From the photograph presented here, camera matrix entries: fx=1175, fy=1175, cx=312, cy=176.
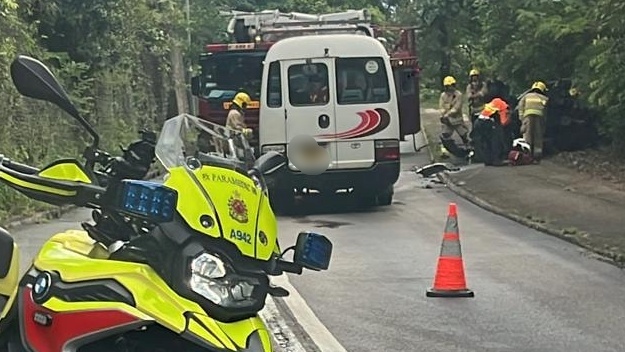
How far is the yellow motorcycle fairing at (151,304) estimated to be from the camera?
14.0ft

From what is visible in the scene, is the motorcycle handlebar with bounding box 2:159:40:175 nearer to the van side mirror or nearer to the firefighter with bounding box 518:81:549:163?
the van side mirror

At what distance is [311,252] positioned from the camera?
16.3 feet

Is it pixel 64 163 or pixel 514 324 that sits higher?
pixel 64 163

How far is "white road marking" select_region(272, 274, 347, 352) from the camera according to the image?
8.35 metres

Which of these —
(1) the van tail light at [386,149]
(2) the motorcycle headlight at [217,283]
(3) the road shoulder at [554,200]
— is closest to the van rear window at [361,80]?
(1) the van tail light at [386,149]

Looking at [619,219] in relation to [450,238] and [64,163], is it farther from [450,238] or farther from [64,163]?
[64,163]

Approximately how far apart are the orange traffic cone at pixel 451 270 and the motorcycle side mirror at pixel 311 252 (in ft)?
18.4

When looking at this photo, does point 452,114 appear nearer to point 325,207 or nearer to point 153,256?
point 325,207

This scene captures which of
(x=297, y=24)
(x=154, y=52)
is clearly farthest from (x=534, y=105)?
(x=154, y=52)

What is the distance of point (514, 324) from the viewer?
30.3 feet

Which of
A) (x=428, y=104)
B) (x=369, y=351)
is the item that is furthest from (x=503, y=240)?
(x=428, y=104)

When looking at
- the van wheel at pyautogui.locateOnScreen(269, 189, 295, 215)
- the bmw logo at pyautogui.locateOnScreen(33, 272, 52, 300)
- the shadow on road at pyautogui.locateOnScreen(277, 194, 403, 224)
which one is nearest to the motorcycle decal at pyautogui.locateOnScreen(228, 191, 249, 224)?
the bmw logo at pyautogui.locateOnScreen(33, 272, 52, 300)

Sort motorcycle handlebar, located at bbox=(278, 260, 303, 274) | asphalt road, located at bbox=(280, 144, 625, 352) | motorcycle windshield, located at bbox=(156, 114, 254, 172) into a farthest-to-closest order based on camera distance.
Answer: asphalt road, located at bbox=(280, 144, 625, 352)
motorcycle handlebar, located at bbox=(278, 260, 303, 274)
motorcycle windshield, located at bbox=(156, 114, 254, 172)

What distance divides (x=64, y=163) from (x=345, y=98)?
13.9 m
